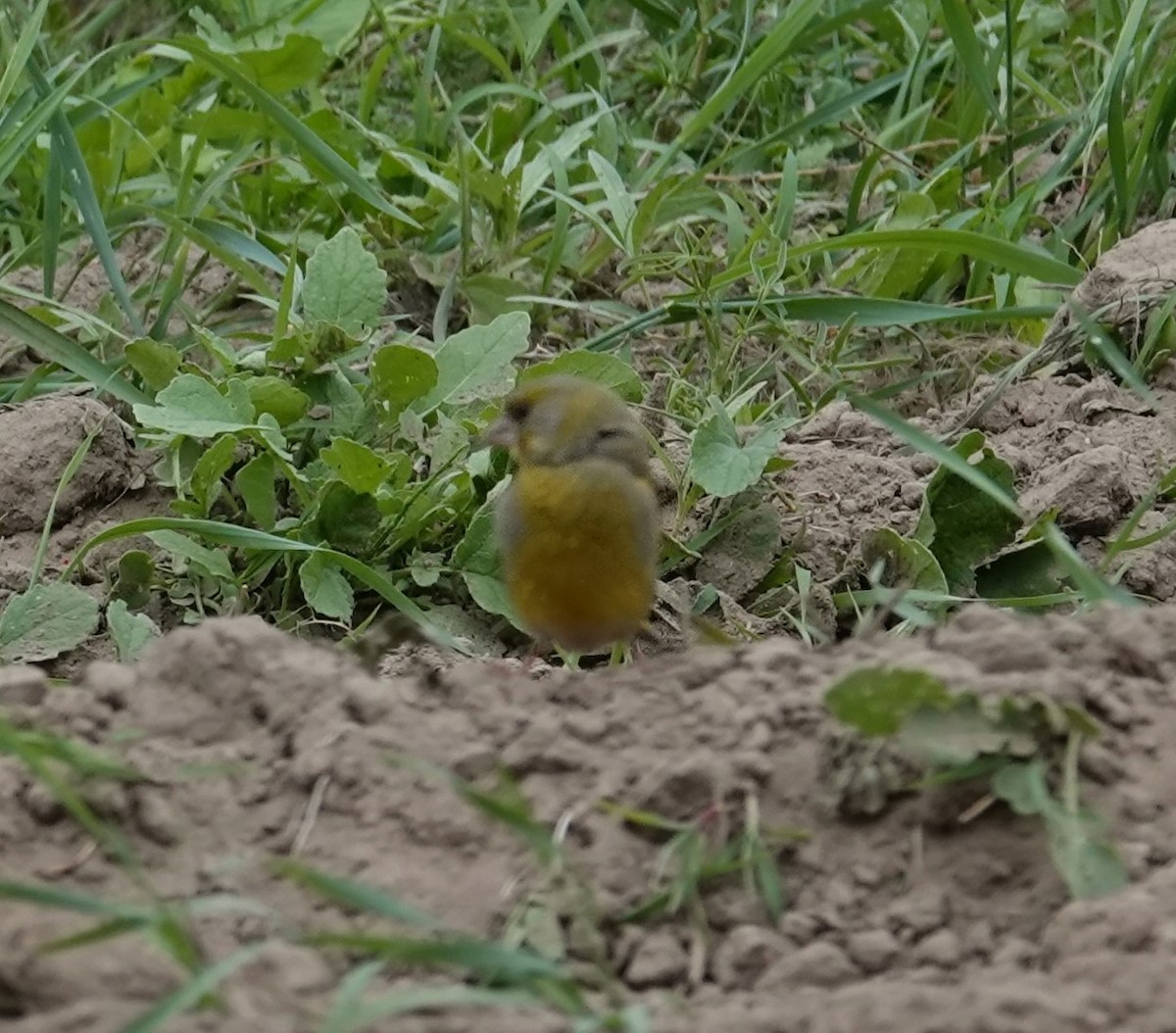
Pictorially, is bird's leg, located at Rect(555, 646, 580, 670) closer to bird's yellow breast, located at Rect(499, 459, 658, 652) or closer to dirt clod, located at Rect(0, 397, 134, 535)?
bird's yellow breast, located at Rect(499, 459, 658, 652)

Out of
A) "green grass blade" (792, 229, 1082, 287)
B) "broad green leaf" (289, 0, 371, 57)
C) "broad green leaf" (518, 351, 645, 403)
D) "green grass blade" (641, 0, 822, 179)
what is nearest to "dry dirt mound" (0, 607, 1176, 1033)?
"broad green leaf" (518, 351, 645, 403)

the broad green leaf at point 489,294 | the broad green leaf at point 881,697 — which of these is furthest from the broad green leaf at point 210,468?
the broad green leaf at point 881,697

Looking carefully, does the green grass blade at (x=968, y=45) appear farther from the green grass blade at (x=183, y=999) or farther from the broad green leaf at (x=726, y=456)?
the green grass blade at (x=183, y=999)

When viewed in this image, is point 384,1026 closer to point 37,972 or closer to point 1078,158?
point 37,972

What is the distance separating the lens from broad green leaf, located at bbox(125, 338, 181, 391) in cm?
433

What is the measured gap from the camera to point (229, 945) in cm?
180

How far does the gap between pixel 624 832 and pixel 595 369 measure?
2495mm

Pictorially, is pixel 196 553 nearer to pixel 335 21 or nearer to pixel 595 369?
pixel 595 369

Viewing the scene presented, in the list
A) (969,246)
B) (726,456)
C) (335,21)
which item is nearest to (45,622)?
(726,456)

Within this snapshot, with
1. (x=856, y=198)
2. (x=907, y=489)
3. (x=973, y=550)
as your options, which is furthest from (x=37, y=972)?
(x=856, y=198)

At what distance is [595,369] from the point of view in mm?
4359

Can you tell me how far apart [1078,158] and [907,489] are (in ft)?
6.52

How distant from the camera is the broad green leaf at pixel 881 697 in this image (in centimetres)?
195

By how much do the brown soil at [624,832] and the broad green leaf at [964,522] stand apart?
1547mm
